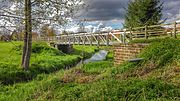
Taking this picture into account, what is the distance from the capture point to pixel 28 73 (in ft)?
76.5

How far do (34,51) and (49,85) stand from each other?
2731cm

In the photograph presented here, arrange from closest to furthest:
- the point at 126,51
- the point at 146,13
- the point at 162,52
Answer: the point at 162,52 → the point at 126,51 → the point at 146,13

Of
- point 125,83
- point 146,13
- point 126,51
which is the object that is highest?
point 146,13

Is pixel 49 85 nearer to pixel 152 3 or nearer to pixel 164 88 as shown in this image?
pixel 164 88

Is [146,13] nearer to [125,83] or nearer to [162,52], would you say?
[162,52]

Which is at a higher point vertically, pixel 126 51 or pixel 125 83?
pixel 126 51

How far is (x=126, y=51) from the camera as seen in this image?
20375 millimetres

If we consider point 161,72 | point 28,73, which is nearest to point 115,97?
point 161,72

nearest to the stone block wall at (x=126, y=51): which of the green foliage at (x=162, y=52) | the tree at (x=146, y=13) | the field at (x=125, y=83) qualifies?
the field at (x=125, y=83)

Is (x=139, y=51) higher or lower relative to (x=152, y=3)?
lower

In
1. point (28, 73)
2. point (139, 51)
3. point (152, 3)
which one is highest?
point (152, 3)

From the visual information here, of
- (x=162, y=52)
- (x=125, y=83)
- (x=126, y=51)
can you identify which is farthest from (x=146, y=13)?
(x=125, y=83)

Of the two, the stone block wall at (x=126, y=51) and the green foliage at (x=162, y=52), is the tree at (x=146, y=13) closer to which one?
the stone block wall at (x=126, y=51)

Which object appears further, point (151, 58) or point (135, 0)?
point (135, 0)
